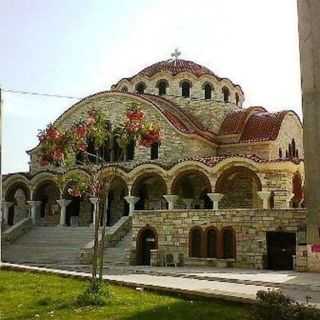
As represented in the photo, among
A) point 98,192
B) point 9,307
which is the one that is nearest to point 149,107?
point 98,192

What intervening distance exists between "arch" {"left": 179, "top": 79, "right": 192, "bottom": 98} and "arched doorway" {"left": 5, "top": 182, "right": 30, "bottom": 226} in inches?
400

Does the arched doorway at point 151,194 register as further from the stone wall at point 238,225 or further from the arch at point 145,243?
the stone wall at point 238,225

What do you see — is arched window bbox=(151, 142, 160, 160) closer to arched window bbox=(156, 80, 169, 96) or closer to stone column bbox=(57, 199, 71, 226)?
arched window bbox=(156, 80, 169, 96)

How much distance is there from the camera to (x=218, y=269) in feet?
54.2

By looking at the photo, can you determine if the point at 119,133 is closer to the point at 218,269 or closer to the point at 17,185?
the point at 218,269

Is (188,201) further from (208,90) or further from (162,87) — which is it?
(162,87)

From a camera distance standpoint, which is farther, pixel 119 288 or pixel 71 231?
pixel 71 231

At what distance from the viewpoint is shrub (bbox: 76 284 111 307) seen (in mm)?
9336

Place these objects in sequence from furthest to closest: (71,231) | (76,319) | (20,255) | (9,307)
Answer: (71,231)
(20,255)
(9,307)
(76,319)

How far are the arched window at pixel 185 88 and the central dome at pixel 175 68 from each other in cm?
66

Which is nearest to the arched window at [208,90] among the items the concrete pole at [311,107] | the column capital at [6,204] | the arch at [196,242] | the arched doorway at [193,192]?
the arched doorway at [193,192]

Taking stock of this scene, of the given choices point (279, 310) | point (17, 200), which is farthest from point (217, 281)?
point (17, 200)

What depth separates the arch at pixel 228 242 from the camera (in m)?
17.3

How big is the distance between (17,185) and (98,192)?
713 inches
